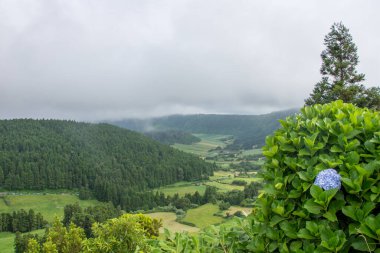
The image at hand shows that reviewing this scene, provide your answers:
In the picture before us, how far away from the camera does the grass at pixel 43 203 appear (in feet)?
462

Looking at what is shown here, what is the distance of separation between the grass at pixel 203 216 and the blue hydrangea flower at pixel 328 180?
99.8 m

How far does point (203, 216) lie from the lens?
368 ft

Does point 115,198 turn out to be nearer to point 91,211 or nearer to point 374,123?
point 91,211

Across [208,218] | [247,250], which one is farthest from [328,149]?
[208,218]

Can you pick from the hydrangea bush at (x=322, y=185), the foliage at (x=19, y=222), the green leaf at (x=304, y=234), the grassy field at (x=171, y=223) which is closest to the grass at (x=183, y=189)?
the grassy field at (x=171, y=223)

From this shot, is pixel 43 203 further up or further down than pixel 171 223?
further down

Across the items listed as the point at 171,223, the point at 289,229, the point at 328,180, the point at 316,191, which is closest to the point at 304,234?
the point at 289,229

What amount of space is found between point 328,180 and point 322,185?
0.26 ft

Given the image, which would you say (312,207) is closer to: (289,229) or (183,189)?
(289,229)

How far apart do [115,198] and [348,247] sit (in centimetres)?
16748

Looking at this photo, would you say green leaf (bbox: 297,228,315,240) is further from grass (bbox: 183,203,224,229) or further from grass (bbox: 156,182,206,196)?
grass (bbox: 156,182,206,196)

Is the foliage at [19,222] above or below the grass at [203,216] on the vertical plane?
below

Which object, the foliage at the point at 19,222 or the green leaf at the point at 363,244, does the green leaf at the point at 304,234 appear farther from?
the foliage at the point at 19,222

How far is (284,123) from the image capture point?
4.65 meters
